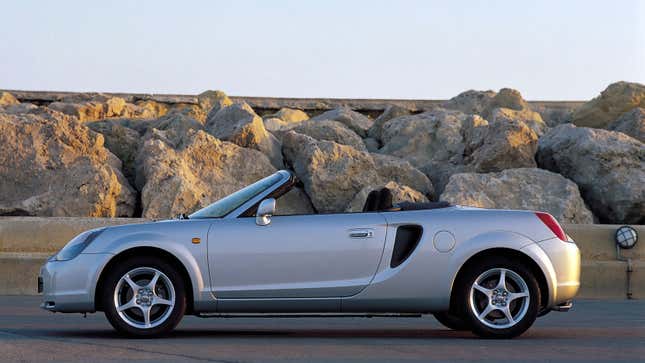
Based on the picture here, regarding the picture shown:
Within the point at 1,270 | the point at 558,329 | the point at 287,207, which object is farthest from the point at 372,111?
the point at 558,329

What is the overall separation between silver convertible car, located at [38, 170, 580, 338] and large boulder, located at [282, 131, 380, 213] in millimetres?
7915

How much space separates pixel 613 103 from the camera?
82.0 ft

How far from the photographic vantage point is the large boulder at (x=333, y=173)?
17.9 meters

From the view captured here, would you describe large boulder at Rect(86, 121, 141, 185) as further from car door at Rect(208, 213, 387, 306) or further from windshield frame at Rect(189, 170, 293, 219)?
car door at Rect(208, 213, 387, 306)

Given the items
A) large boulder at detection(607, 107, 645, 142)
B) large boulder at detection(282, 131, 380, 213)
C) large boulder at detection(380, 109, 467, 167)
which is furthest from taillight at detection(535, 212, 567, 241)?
large boulder at detection(607, 107, 645, 142)

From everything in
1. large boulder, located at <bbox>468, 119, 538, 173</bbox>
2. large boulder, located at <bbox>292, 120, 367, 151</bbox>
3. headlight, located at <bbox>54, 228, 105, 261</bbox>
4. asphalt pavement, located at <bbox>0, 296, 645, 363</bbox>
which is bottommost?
asphalt pavement, located at <bbox>0, 296, 645, 363</bbox>

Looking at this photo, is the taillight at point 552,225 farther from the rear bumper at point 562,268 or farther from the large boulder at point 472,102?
the large boulder at point 472,102

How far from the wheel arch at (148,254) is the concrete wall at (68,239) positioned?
18.1ft

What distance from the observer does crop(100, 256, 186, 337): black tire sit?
31.8 feet

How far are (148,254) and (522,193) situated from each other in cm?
870

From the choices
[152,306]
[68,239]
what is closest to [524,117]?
[68,239]

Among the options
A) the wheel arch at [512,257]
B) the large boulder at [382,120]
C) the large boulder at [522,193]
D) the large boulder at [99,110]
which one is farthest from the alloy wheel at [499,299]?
the large boulder at [99,110]

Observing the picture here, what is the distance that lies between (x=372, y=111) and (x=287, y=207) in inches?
1157

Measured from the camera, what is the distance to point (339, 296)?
32.2ft
